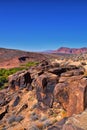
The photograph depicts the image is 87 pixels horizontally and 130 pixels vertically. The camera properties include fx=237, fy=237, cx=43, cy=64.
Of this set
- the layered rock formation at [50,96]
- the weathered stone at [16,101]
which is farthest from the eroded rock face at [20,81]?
the weathered stone at [16,101]

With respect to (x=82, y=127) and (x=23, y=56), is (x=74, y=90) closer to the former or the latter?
(x=82, y=127)

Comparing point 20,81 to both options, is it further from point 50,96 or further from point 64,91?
point 64,91

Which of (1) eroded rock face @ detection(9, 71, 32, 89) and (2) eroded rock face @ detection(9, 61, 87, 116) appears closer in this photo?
(2) eroded rock face @ detection(9, 61, 87, 116)

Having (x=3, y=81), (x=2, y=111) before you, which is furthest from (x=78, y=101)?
(x=3, y=81)

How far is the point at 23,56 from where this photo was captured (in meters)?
112

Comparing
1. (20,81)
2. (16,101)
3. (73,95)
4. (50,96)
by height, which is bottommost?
(16,101)

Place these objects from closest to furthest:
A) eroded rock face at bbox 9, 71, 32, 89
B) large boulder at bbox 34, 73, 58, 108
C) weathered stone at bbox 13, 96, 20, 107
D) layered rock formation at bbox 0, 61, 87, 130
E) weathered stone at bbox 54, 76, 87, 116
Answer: weathered stone at bbox 54, 76, 87, 116 → layered rock formation at bbox 0, 61, 87, 130 → large boulder at bbox 34, 73, 58, 108 → weathered stone at bbox 13, 96, 20, 107 → eroded rock face at bbox 9, 71, 32, 89

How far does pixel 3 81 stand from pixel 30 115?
2487 cm

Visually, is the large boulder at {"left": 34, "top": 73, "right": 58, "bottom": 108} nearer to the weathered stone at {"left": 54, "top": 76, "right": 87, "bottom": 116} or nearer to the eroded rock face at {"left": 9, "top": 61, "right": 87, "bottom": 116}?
the eroded rock face at {"left": 9, "top": 61, "right": 87, "bottom": 116}

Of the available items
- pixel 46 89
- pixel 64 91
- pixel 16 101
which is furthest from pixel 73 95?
pixel 16 101

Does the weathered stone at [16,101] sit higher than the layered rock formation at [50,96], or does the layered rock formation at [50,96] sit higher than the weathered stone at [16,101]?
the layered rock formation at [50,96]

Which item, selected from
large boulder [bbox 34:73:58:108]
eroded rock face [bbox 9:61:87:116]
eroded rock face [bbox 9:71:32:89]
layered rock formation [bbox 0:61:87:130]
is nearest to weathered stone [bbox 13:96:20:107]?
layered rock formation [bbox 0:61:87:130]

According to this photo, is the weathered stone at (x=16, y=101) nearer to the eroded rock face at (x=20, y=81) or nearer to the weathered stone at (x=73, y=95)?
the eroded rock face at (x=20, y=81)

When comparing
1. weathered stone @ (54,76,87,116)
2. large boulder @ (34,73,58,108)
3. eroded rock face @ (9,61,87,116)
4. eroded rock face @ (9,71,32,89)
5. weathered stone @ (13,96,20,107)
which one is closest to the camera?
weathered stone @ (54,76,87,116)
